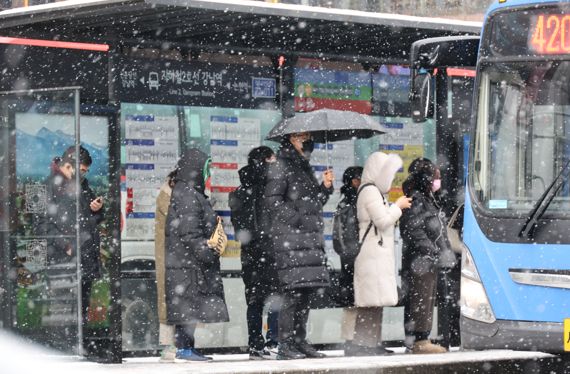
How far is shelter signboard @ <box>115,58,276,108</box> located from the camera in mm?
13648

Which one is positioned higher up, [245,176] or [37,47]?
[37,47]

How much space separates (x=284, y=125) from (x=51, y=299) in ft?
8.25

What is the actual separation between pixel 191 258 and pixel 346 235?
142cm

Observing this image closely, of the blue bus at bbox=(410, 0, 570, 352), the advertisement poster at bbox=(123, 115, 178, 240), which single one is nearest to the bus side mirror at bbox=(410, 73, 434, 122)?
the blue bus at bbox=(410, 0, 570, 352)

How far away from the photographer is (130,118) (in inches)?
545

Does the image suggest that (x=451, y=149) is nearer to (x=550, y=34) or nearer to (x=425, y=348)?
(x=425, y=348)

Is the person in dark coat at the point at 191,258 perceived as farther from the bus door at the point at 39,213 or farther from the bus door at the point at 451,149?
the bus door at the point at 451,149

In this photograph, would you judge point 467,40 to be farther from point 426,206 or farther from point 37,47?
point 37,47

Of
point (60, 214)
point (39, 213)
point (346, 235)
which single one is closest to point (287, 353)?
point (346, 235)

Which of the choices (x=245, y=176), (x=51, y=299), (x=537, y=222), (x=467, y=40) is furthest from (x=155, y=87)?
(x=537, y=222)

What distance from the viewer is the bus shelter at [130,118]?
43.5ft

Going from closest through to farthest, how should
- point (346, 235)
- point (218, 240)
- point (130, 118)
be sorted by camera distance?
point (218, 240) < point (346, 235) < point (130, 118)

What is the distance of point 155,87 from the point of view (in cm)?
1380

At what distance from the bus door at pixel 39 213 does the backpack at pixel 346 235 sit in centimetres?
224
